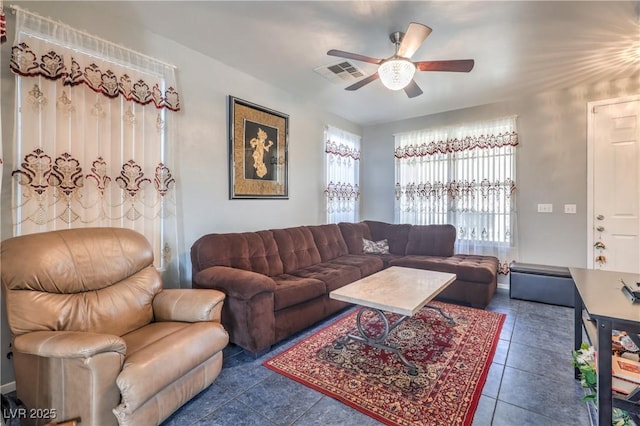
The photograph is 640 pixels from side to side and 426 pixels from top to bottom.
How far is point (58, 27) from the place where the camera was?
201 cm

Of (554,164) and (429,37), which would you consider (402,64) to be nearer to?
(429,37)

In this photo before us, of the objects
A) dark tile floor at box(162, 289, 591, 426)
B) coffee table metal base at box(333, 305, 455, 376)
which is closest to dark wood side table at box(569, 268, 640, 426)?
dark tile floor at box(162, 289, 591, 426)

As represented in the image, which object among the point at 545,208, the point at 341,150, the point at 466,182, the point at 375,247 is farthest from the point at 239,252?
the point at 545,208

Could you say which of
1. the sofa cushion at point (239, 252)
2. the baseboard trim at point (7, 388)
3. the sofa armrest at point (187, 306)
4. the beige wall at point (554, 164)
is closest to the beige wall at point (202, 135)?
the baseboard trim at point (7, 388)

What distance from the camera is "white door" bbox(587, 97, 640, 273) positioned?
336 centimetres

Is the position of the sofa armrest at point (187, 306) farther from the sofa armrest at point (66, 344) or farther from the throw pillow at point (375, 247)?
the throw pillow at point (375, 247)

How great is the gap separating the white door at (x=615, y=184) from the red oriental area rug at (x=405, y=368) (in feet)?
6.15

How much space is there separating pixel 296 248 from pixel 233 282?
51.9 inches

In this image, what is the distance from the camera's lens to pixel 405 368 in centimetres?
215

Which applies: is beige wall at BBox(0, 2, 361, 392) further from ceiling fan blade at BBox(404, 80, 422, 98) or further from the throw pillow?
ceiling fan blade at BBox(404, 80, 422, 98)

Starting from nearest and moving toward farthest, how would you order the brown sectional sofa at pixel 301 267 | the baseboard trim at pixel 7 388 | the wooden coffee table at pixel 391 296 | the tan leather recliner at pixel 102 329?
the tan leather recliner at pixel 102 329, the baseboard trim at pixel 7 388, the wooden coffee table at pixel 391 296, the brown sectional sofa at pixel 301 267

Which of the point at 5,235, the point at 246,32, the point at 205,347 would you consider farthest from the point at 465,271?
A: the point at 5,235

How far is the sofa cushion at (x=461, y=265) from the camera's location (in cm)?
336

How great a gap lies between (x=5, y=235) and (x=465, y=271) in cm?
416
